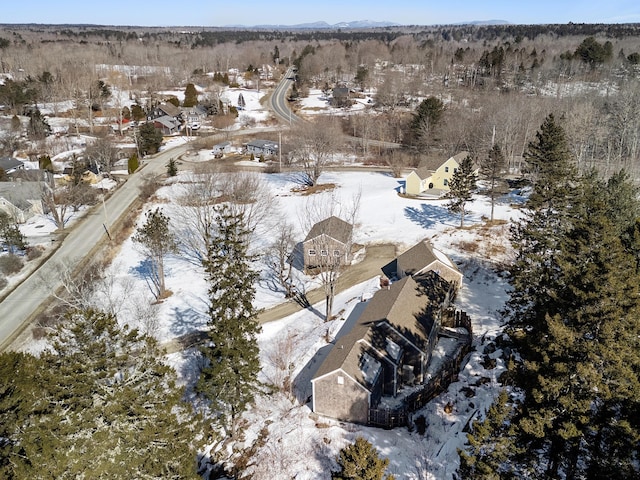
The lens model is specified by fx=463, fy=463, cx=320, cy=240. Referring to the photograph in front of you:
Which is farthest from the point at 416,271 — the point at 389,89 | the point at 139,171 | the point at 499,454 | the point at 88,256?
the point at 389,89

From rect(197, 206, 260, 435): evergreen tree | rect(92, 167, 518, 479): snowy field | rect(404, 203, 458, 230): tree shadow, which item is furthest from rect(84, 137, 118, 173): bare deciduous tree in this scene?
rect(197, 206, 260, 435): evergreen tree

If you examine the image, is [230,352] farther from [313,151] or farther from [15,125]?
[15,125]

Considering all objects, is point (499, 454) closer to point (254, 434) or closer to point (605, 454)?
point (605, 454)

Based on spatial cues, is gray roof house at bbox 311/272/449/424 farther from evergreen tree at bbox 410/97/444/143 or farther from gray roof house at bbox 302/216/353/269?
evergreen tree at bbox 410/97/444/143

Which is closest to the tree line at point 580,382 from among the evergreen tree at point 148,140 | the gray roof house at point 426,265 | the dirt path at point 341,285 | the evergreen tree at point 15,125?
the gray roof house at point 426,265

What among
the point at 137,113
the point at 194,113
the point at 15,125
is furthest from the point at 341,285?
the point at 137,113

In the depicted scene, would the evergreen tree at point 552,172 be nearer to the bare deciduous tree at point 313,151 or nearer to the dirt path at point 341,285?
the dirt path at point 341,285
